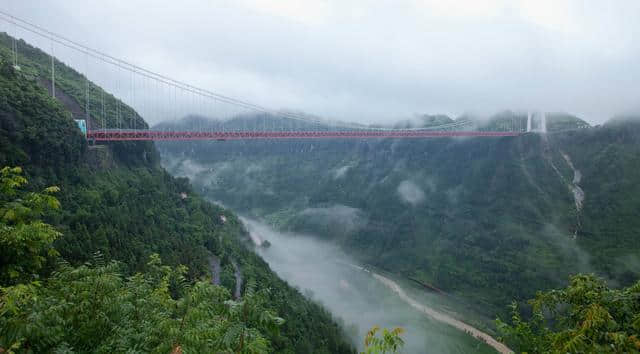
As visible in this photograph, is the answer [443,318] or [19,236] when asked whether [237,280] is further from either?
[443,318]

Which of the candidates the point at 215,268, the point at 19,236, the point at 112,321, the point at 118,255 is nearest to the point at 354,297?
the point at 215,268

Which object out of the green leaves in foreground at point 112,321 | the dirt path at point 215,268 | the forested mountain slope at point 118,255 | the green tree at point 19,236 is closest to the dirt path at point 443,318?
the forested mountain slope at point 118,255

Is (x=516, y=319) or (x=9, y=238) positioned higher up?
(x=9, y=238)

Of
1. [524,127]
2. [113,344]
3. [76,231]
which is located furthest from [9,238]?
[524,127]

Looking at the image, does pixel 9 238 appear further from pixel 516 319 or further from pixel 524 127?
pixel 524 127

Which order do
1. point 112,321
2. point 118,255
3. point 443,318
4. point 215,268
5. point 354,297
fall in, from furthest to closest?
point 354,297, point 443,318, point 215,268, point 118,255, point 112,321

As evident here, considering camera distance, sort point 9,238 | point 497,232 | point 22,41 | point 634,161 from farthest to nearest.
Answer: point 497,232, point 634,161, point 22,41, point 9,238

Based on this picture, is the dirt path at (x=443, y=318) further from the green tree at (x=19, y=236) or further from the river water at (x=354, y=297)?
the green tree at (x=19, y=236)
